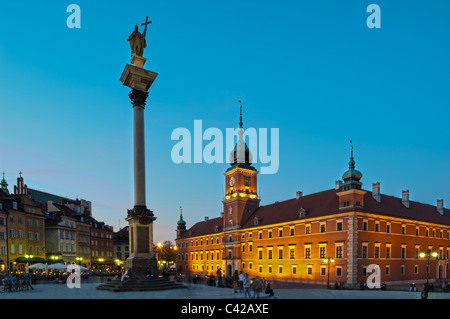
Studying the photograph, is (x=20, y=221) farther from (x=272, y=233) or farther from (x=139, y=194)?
(x=139, y=194)

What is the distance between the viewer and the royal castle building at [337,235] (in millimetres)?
51281

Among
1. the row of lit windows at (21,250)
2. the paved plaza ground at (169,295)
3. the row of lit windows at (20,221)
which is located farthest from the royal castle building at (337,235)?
the row of lit windows at (20,221)

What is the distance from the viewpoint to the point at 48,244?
70.8m

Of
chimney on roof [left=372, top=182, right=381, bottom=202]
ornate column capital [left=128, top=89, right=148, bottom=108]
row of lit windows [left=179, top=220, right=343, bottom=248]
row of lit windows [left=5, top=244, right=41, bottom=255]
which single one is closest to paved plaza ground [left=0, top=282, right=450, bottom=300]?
ornate column capital [left=128, top=89, right=148, bottom=108]

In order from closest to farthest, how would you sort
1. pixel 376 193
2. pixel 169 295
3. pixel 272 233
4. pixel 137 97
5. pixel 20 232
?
pixel 169 295 → pixel 137 97 → pixel 376 193 → pixel 20 232 → pixel 272 233

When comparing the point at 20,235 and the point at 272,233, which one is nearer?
the point at 20,235

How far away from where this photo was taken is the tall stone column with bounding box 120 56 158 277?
2689 centimetres

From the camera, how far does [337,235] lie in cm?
5269

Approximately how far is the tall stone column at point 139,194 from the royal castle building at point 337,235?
25955 mm

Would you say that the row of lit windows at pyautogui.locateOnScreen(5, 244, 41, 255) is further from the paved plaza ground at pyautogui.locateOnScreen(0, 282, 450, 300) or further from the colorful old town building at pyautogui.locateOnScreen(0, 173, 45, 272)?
the paved plaza ground at pyautogui.locateOnScreen(0, 282, 450, 300)

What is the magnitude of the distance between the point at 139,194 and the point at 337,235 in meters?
34.8

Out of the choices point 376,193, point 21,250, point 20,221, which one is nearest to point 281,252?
point 376,193

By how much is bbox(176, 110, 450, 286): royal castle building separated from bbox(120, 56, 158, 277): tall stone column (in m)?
26.0

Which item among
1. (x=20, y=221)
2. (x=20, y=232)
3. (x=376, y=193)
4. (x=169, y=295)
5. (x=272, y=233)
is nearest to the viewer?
(x=169, y=295)
